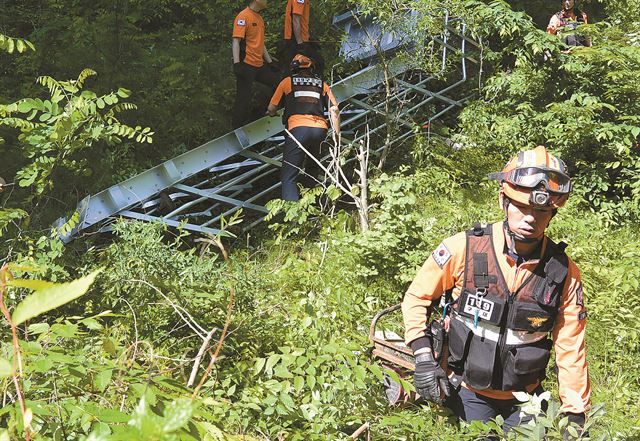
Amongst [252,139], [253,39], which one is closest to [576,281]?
[252,139]

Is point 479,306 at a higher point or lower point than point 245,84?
lower

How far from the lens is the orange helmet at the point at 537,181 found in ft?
10.4

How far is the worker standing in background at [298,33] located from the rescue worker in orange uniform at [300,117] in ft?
2.47

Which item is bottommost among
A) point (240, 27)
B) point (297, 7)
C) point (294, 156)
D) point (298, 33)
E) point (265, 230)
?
point (265, 230)

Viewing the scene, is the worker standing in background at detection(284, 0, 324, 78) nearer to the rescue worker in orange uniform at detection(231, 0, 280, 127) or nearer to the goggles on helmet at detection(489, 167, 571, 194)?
the rescue worker in orange uniform at detection(231, 0, 280, 127)

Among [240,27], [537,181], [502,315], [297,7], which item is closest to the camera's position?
[537,181]

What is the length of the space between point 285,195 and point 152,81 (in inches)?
102

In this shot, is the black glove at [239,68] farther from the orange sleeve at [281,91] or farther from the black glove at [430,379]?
the black glove at [430,379]

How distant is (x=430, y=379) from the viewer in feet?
10.7

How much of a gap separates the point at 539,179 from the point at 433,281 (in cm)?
72

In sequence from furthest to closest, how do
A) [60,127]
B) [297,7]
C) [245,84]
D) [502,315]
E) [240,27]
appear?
[297,7]
[245,84]
[240,27]
[60,127]
[502,315]

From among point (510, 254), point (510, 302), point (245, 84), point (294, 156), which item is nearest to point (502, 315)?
point (510, 302)

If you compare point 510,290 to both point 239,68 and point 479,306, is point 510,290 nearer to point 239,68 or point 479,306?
point 479,306

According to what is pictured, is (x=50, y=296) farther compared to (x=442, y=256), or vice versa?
(x=442, y=256)
